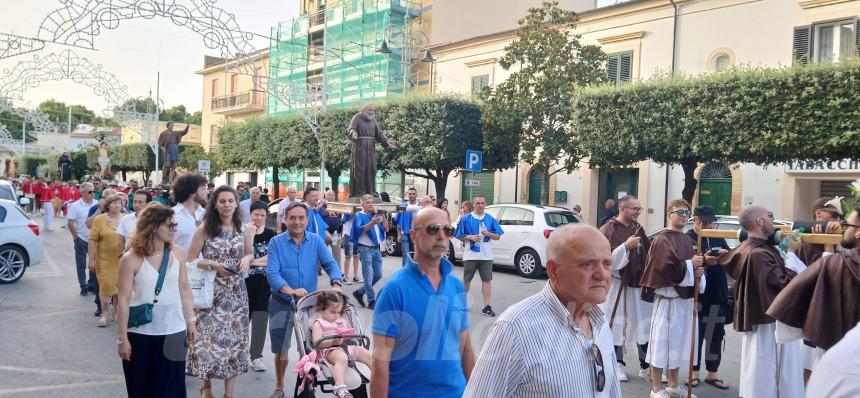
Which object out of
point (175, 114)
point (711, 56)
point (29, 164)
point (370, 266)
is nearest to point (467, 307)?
point (370, 266)

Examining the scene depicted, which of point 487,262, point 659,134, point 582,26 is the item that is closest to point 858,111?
point 659,134

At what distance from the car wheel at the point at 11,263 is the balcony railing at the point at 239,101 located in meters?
32.4

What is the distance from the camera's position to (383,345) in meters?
3.30

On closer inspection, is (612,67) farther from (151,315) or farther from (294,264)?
(151,315)

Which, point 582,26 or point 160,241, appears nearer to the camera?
point 160,241

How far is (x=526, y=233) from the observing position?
14984 mm

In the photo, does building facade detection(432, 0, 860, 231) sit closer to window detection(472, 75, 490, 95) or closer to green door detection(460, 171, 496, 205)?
window detection(472, 75, 490, 95)

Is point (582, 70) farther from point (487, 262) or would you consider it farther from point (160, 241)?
point (160, 241)

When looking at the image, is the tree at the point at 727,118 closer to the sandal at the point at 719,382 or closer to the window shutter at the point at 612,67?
the window shutter at the point at 612,67

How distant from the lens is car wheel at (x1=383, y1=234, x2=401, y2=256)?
1839 cm

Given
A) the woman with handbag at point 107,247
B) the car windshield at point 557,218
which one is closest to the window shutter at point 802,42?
the car windshield at point 557,218

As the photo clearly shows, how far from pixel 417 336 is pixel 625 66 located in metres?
23.0

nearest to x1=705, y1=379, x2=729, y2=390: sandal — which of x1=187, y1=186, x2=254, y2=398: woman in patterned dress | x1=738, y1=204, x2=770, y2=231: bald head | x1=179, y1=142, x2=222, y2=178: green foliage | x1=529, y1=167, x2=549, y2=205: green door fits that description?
x1=738, y1=204, x2=770, y2=231: bald head

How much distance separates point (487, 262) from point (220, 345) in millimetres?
5663
